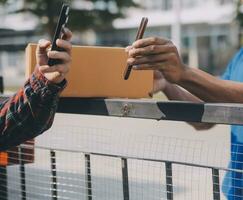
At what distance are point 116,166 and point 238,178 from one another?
2.11ft

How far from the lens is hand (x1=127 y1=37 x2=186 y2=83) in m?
1.60

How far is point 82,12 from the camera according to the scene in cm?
2839

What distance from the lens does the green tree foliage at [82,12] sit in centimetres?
2775

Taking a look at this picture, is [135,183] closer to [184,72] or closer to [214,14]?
[184,72]

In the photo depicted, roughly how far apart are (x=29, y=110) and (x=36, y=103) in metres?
0.05

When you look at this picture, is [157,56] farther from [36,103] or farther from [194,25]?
[194,25]

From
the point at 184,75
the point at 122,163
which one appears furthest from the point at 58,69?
the point at 122,163

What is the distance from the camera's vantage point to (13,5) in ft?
97.9

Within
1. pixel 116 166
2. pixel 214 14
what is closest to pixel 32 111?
pixel 116 166

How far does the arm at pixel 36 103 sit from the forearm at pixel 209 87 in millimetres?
406

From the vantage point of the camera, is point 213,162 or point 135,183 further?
point 213,162

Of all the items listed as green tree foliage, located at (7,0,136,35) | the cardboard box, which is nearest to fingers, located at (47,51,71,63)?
Result: the cardboard box

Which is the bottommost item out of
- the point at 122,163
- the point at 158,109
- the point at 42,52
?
the point at 122,163

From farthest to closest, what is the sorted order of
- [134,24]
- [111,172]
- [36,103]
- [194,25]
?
1. [134,24]
2. [194,25]
3. [111,172]
4. [36,103]
